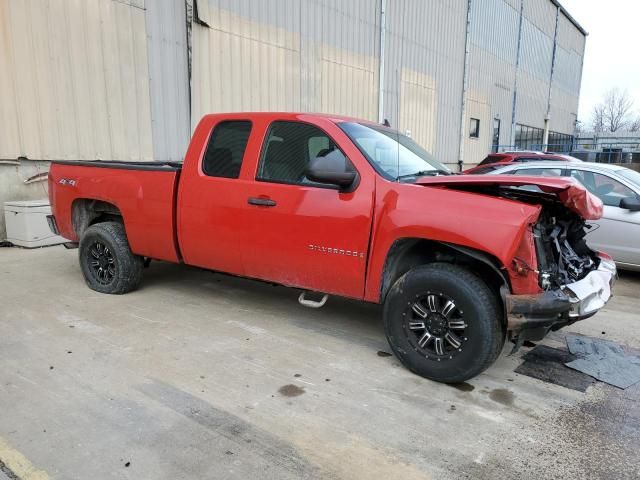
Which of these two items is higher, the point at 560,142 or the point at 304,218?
the point at 560,142

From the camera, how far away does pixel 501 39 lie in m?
26.2

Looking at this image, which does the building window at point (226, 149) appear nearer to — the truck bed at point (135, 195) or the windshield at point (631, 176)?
the truck bed at point (135, 195)

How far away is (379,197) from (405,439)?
1.72m

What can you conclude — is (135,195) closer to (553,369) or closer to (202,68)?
(553,369)

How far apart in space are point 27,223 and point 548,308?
7.87 m

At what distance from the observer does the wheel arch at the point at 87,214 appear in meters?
5.79

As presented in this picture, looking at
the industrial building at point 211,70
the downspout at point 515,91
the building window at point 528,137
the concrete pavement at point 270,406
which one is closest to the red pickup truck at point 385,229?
the concrete pavement at point 270,406

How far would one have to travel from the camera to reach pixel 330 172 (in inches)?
146

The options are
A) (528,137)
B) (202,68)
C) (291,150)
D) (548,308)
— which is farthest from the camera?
(528,137)

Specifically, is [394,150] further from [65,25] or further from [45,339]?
[65,25]

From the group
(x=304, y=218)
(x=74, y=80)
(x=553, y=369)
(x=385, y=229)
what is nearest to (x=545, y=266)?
(x=553, y=369)

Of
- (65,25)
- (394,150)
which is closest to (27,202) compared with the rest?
(65,25)

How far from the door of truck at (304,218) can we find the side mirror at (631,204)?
4.37m

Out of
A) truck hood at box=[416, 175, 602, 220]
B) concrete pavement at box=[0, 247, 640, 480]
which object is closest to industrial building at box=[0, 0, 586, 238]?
concrete pavement at box=[0, 247, 640, 480]
